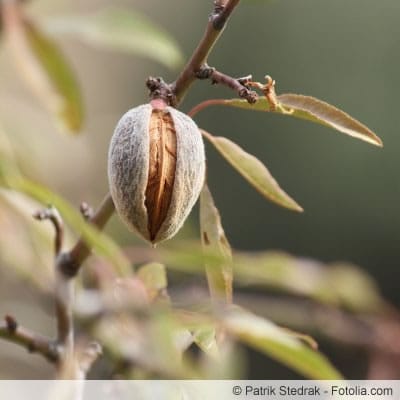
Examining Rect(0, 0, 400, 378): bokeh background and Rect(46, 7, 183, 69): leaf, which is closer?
Rect(46, 7, 183, 69): leaf

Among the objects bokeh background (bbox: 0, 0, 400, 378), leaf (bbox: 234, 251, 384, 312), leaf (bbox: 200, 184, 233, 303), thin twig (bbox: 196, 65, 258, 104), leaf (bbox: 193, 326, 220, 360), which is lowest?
bokeh background (bbox: 0, 0, 400, 378)

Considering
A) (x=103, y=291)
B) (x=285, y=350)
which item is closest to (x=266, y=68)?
(x=103, y=291)

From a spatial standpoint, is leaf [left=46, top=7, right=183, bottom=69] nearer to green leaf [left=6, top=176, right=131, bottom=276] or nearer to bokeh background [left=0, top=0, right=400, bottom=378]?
green leaf [left=6, top=176, right=131, bottom=276]

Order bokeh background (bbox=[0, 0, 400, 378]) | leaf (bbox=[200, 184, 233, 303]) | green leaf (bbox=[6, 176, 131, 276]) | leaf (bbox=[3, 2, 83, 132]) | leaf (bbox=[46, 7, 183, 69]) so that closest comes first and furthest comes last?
green leaf (bbox=[6, 176, 131, 276]), leaf (bbox=[200, 184, 233, 303]), leaf (bbox=[3, 2, 83, 132]), leaf (bbox=[46, 7, 183, 69]), bokeh background (bbox=[0, 0, 400, 378])

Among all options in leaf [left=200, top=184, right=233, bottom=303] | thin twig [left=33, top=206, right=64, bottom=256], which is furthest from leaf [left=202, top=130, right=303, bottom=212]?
thin twig [left=33, top=206, right=64, bottom=256]

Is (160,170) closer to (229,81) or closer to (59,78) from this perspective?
(229,81)

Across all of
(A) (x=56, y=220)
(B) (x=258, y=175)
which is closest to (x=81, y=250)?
(A) (x=56, y=220)

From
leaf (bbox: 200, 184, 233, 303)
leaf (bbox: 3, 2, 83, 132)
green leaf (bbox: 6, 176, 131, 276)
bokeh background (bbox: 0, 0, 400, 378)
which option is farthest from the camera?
bokeh background (bbox: 0, 0, 400, 378)
